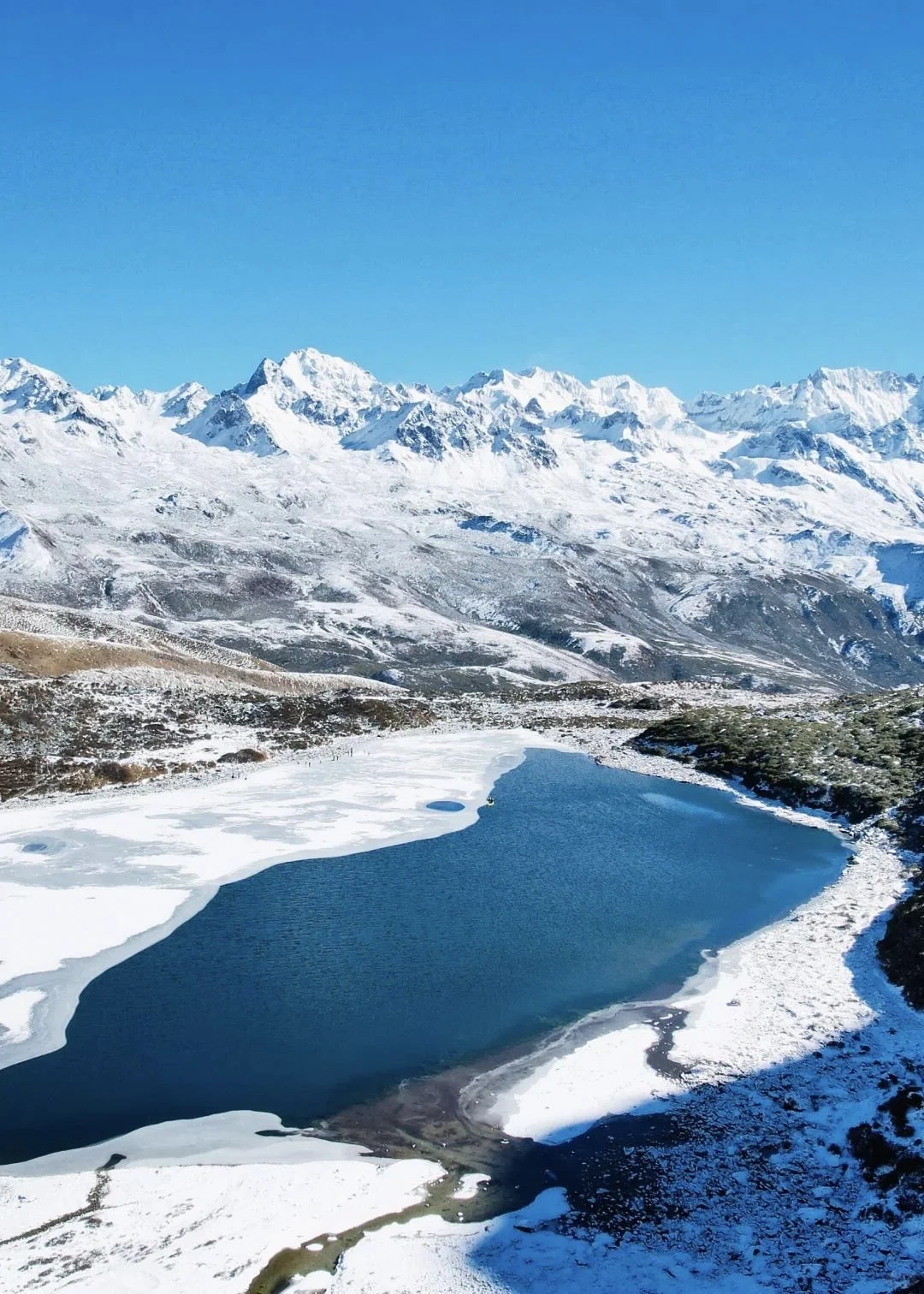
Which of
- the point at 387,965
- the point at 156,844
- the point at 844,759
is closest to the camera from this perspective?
the point at 387,965

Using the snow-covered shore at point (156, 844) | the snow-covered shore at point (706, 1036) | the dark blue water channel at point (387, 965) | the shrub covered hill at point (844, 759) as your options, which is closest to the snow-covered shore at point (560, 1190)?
the snow-covered shore at point (706, 1036)

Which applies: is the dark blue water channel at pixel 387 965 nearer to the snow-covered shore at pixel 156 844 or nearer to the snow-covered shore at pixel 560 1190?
the snow-covered shore at pixel 156 844

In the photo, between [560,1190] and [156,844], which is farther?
[156,844]

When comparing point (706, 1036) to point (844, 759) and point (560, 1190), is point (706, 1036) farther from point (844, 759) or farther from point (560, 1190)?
point (844, 759)

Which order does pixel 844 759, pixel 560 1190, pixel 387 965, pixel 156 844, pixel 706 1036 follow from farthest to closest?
pixel 844 759, pixel 156 844, pixel 387 965, pixel 706 1036, pixel 560 1190

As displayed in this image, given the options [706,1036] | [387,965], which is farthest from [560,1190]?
[387,965]

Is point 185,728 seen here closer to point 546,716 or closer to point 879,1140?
point 546,716

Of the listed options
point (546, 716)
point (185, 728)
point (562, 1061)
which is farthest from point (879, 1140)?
point (546, 716)

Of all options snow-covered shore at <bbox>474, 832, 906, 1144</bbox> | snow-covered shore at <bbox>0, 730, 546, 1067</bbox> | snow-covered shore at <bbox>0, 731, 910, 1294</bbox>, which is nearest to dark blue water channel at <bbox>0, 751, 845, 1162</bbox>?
snow-covered shore at <bbox>0, 730, 546, 1067</bbox>
